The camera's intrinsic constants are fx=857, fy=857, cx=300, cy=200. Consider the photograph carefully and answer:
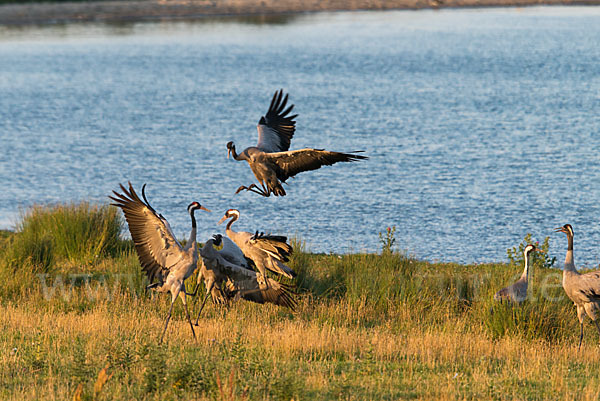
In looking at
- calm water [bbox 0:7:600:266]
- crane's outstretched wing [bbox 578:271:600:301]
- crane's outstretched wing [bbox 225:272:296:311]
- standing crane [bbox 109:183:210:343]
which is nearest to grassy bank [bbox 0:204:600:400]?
crane's outstretched wing [bbox 225:272:296:311]

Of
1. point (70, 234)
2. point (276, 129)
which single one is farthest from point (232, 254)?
point (70, 234)

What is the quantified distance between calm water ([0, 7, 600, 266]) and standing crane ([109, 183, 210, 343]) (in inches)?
309

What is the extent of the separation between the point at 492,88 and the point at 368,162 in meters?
16.0

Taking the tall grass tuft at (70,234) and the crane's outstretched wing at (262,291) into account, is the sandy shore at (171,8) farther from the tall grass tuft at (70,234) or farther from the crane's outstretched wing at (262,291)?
the crane's outstretched wing at (262,291)

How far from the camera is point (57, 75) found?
4984 cm

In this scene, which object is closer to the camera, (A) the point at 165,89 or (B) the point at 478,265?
(B) the point at 478,265

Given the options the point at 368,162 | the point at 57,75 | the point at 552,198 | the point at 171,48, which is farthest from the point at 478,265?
the point at 171,48

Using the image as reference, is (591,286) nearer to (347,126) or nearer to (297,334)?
(297,334)

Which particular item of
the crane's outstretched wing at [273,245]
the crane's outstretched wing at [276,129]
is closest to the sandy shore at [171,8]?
the crane's outstretched wing at [276,129]

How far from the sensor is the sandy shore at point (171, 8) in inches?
3024

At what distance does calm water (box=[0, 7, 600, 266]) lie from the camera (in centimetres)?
2081

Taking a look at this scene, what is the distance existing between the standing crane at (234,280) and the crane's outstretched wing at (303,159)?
1.19 meters

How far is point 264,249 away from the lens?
34.1 ft

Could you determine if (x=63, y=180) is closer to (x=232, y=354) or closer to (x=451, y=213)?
(x=451, y=213)
